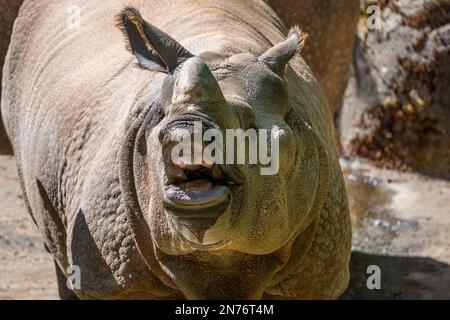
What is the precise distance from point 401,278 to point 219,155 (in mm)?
3180

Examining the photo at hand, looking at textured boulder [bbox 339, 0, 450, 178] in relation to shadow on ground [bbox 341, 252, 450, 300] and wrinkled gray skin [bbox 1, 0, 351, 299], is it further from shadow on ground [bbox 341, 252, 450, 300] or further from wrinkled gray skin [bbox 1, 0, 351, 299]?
wrinkled gray skin [bbox 1, 0, 351, 299]

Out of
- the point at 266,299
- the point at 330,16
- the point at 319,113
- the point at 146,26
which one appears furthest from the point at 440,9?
the point at 146,26

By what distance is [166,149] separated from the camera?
328cm

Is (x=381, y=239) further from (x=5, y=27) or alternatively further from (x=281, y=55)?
(x=281, y=55)

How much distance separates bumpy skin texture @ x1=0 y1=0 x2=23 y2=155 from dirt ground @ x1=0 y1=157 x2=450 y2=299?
72 centimetres

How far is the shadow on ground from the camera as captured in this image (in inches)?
239

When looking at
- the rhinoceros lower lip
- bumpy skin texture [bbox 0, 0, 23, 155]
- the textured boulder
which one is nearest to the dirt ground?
the textured boulder

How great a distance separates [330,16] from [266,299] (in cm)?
217

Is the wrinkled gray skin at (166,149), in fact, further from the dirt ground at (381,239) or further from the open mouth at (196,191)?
the dirt ground at (381,239)

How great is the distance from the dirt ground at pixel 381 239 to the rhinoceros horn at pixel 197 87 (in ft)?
9.59

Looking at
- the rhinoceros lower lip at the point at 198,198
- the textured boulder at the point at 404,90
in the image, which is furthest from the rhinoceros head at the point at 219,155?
the textured boulder at the point at 404,90

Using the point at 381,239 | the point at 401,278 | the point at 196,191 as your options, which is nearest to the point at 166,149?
the point at 196,191

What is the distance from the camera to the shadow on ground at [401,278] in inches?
239

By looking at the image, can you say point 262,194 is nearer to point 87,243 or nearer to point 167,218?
point 167,218
